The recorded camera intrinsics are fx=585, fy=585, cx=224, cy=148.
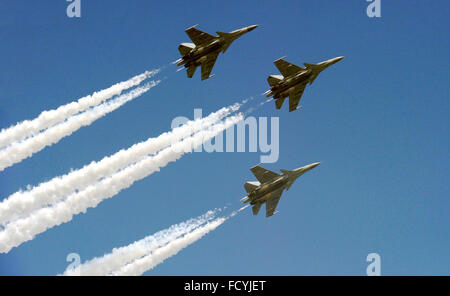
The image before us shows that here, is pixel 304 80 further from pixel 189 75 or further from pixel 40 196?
pixel 40 196

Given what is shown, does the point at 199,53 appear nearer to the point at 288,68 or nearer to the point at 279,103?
the point at 288,68

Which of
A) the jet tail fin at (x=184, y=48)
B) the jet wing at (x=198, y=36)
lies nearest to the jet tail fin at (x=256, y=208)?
the jet tail fin at (x=184, y=48)

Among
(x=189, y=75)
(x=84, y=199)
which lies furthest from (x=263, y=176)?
(x=84, y=199)

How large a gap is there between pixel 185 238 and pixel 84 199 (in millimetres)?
13975

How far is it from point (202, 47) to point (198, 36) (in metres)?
1.61

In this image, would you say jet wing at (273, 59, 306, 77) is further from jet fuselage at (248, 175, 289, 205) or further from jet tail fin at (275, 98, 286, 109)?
jet fuselage at (248, 175, 289, 205)

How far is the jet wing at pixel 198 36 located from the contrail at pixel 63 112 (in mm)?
6778

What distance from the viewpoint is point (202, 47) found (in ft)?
268

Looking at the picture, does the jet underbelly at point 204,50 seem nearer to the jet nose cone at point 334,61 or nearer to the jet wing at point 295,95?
the jet wing at point 295,95

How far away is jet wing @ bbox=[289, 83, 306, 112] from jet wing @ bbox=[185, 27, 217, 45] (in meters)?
13.7

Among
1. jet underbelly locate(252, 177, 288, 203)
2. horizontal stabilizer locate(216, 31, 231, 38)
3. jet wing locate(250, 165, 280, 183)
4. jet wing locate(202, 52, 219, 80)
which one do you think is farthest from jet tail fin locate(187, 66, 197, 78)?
jet underbelly locate(252, 177, 288, 203)

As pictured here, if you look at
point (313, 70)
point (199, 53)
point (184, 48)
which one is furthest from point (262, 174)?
point (184, 48)

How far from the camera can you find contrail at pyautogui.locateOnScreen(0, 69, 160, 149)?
3137 inches

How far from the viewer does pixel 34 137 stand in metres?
79.5
